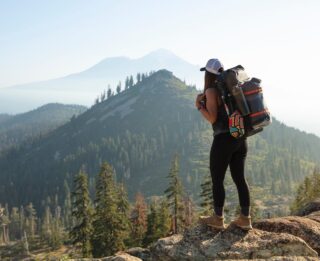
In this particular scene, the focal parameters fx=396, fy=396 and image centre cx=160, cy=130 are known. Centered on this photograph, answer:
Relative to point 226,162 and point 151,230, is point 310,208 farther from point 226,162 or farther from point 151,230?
point 151,230

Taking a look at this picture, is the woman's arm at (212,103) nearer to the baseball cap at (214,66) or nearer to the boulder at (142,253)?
the baseball cap at (214,66)

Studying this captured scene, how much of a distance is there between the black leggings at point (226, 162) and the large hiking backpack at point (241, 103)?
438 millimetres

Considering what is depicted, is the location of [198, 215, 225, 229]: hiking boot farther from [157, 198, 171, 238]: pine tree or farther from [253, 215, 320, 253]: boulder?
[157, 198, 171, 238]: pine tree

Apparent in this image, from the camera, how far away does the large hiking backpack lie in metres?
8.73

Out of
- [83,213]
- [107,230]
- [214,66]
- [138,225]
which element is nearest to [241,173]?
[214,66]

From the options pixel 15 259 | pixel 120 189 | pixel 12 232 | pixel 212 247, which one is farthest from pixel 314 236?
pixel 12 232

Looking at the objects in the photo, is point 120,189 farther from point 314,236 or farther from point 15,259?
point 15,259

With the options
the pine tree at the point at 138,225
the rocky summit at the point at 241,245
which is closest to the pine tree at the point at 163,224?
the pine tree at the point at 138,225

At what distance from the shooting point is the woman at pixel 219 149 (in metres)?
9.08

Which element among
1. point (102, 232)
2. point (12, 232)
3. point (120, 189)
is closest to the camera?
point (102, 232)

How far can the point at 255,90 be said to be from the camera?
29.2 ft

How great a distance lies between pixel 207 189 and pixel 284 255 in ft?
138

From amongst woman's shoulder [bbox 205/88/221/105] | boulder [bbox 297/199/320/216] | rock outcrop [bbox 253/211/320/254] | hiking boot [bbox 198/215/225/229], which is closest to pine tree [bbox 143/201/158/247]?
boulder [bbox 297/199/320/216]

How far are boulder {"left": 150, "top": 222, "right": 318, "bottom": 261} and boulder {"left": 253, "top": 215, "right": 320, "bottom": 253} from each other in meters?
1.08
